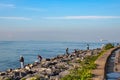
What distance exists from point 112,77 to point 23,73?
6089 mm

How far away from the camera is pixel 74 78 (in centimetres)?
1716

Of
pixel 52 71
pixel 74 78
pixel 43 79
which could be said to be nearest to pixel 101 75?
pixel 74 78

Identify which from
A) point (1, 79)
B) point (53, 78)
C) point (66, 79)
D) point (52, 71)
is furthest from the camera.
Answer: point (52, 71)

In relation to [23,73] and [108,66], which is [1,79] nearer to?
[23,73]

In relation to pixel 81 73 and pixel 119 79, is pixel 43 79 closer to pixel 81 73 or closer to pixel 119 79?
pixel 81 73

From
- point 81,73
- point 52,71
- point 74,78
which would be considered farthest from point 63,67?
point 74,78

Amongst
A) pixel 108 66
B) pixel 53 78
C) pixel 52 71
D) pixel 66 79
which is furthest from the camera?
pixel 108 66

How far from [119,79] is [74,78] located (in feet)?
7.48

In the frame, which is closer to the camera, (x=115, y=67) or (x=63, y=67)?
(x=115, y=67)

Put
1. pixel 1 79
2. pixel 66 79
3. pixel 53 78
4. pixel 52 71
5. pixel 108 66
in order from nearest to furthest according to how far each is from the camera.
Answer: pixel 66 79
pixel 53 78
pixel 1 79
pixel 52 71
pixel 108 66

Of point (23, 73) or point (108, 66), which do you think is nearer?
point (23, 73)

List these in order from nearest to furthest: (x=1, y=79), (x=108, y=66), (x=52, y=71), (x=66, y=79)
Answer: (x=66, y=79) → (x=1, y=79) → (x=52, y=71) → (x=108, y=66)

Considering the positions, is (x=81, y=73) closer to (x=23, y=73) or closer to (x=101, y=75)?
(x=101, y=75)

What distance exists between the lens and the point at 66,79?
55.3 ft
